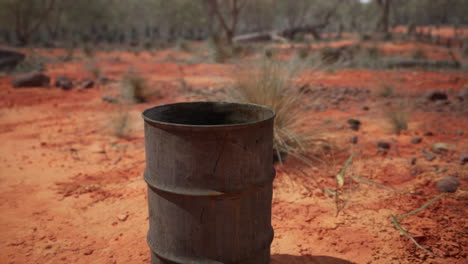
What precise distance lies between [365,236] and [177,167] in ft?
5.43

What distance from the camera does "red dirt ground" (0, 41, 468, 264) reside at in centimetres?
246

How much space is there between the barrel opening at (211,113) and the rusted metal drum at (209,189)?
0.19 meters

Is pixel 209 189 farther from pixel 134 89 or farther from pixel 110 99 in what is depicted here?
pixel 110 99

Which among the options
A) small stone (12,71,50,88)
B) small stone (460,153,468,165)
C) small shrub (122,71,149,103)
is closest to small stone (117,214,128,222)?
small stone (460,153,468,165)

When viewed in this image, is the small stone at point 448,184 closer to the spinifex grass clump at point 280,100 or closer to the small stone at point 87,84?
the spinifex grass clump at point 280,100

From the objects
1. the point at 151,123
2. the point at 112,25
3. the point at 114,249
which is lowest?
the point at 114,249

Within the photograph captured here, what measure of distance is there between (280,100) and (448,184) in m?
1.75

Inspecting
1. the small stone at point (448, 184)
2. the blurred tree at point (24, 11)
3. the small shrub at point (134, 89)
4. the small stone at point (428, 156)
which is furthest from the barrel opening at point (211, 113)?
the blurred tree at point (24, 11)

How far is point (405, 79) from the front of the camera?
9.05m

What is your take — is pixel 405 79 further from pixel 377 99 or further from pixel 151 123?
pixel 151 123

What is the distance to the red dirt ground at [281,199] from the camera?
2455mm

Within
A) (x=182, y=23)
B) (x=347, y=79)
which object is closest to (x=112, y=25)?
(x=182, y=23)

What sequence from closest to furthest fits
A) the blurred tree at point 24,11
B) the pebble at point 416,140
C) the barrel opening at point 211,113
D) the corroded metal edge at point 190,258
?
the corroded metal edge at point 190,258 < the barrel opening at point 211,113 < the pebble at point 416,140 < the blurred tree at point 24,11

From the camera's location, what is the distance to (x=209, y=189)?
1559 millimetres
